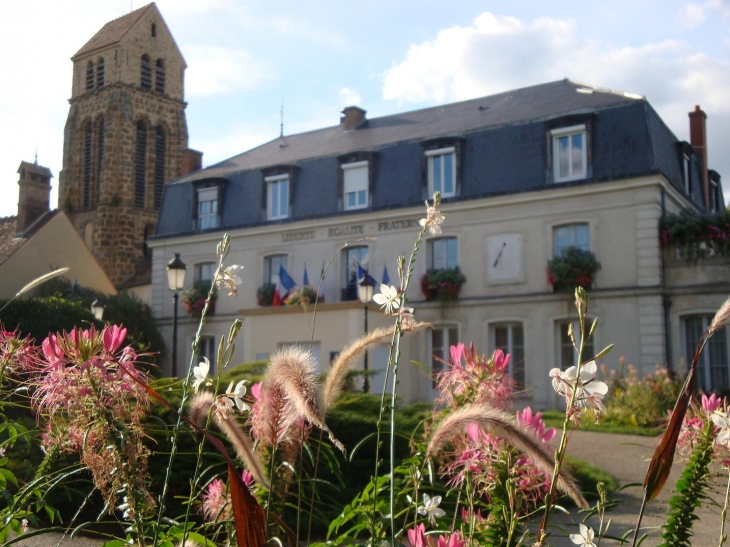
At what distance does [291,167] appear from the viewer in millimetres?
25578

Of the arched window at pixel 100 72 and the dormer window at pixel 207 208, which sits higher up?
the arched window at pixel 100 72

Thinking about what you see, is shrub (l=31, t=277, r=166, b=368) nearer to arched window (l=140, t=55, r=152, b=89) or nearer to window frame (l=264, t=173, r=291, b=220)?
window frame (l=264, t=173, r=291, b=220)

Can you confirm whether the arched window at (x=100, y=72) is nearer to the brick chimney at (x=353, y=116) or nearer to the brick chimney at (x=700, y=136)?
the brick chimney at (x=353, y=116)

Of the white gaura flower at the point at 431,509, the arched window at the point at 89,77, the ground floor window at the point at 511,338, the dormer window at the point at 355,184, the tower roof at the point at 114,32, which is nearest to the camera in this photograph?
the white gaura flower at the point at 431,509

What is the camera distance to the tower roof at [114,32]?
40.6 meters

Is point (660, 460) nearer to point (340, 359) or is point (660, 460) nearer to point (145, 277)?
point (340, 359)

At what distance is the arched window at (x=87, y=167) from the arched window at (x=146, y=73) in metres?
3.51

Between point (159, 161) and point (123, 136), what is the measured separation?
8.38 ft

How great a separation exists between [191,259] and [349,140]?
6.67 metres

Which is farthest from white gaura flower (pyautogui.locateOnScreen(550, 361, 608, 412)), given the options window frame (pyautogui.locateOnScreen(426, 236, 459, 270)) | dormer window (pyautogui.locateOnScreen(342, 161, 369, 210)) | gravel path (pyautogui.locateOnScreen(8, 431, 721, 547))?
dormer window (pyautogui.locateOnScreen(342, 161, 369, 210))

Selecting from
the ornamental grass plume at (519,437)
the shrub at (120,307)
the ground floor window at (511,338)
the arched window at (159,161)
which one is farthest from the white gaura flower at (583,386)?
the arched window at (159,161)

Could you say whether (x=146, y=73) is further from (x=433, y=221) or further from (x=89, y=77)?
(x=433, y=221)

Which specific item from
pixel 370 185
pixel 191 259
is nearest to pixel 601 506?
pixel 370 185

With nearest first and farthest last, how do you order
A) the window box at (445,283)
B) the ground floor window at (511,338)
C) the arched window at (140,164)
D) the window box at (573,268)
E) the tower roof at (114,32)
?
the window box at (573,268)
the ground floor window at (511,338)
the window box at (445,283)
the arched window at (140,164)
the tower roof at (114,32)
